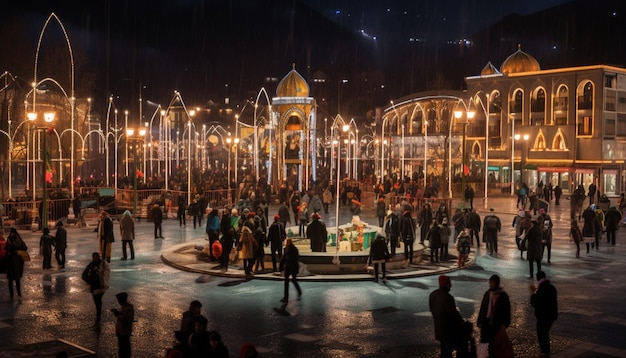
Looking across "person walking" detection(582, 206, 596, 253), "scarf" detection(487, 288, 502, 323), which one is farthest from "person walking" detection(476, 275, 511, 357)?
"person walking" detection(582, 206, 596, 253)

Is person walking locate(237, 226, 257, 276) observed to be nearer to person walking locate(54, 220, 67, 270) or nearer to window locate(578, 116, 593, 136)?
person walking locate(54, 220, 67, 270)

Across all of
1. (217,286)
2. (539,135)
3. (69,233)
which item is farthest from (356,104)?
(217,286)

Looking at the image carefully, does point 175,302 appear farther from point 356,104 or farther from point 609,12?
point 356,104

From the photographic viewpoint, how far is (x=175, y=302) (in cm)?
1420

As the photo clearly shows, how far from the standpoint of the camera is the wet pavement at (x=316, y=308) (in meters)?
11.0

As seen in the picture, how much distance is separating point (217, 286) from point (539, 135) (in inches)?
1765

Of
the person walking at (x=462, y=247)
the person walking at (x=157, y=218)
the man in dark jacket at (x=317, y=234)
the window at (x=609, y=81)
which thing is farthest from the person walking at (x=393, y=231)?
the window at (x=609, y=81)

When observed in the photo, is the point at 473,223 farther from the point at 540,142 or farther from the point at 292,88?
the point at 540,142

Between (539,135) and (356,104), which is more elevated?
(356,104)

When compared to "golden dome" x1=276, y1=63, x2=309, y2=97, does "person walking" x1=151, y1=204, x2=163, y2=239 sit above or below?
below

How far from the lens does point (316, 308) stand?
13.7 metres

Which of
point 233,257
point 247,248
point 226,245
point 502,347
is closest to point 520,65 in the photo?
point 233,257

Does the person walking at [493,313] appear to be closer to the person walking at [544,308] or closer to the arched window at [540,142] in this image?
the person walking at [544,308]

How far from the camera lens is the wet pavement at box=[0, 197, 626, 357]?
11.0m
